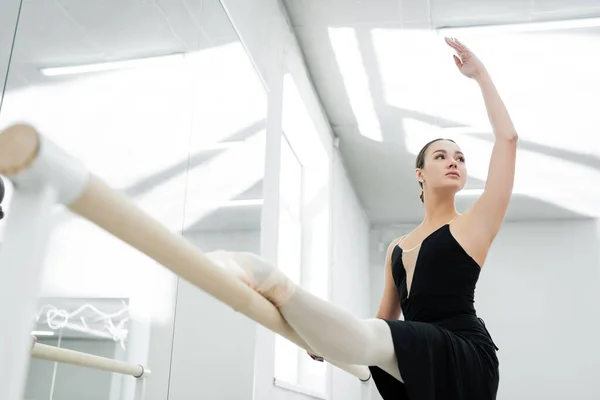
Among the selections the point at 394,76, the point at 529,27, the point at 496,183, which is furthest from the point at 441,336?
the point at 394,76

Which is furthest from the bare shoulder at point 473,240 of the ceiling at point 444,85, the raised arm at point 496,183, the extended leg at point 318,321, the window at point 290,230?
the window at point 290,230

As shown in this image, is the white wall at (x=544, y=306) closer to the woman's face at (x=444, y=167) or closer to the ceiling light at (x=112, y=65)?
the woman's face at (x=444, y=167)

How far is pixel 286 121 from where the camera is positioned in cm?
393

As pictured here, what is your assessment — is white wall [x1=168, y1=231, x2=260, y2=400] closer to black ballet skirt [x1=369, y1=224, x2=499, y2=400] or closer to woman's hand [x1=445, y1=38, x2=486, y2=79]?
black ballet skirt [x1=369, y1=224, x2=499, y2=400]

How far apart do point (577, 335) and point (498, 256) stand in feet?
3.51

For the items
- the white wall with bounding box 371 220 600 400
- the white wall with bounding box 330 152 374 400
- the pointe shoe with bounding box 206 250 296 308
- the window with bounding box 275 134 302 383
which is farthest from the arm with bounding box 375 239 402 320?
the white wall with bounding box 371 220 600 400

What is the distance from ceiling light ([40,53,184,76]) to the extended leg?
0.59m

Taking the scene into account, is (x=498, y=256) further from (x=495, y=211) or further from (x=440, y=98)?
(x=495, y=211)

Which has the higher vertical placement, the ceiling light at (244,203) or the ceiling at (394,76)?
the ceiling at (394,76)

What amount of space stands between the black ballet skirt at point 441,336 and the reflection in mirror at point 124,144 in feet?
2.00

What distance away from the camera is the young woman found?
104cm

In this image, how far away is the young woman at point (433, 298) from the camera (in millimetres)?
1045

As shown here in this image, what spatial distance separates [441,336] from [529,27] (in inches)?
106

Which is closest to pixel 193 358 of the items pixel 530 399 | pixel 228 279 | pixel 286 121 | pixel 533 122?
pixel 228 279
